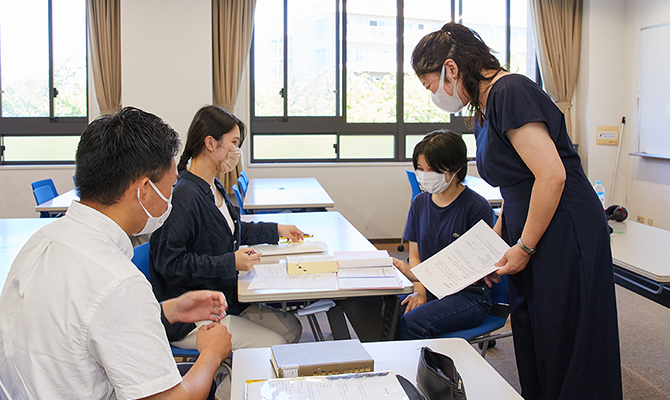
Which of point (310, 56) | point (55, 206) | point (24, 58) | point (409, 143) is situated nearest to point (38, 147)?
point (24, 58)

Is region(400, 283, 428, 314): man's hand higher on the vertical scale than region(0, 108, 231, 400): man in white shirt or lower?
lower

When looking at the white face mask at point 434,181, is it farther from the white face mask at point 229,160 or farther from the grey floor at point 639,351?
the grey floor at point 639,351

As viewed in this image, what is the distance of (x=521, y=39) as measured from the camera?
629cm

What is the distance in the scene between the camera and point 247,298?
5.41 ft

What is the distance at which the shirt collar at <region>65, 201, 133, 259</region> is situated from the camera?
0.93m

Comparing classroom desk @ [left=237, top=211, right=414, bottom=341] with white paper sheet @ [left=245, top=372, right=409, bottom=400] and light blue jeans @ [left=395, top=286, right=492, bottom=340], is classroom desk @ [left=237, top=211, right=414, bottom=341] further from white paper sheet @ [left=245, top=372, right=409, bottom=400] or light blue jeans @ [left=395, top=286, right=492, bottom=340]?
white paper sheet @ [left=245, top=372, right=409, bottom=400]

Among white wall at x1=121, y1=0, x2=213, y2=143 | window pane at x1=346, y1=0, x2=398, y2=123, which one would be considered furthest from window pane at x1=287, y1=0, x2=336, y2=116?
white wall at x1=121, y1=0, x2=213, y2=143

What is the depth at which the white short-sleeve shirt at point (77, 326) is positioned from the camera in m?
0.83

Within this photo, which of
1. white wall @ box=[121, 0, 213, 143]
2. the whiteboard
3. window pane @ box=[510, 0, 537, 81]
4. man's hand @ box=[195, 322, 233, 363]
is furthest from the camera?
window pane @ box=[510, 0, 537, 81]

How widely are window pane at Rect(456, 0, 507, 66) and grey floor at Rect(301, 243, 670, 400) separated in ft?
12.0

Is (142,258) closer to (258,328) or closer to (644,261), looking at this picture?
(258,328)

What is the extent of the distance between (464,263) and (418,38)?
15.7ft

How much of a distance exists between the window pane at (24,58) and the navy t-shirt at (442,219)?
16.4ft

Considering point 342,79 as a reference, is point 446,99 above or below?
below
